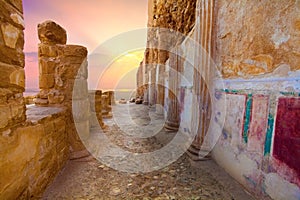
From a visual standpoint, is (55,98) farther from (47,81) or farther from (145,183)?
(145,183)

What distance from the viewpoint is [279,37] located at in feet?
5.06

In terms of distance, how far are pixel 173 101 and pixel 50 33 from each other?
3.38 meters

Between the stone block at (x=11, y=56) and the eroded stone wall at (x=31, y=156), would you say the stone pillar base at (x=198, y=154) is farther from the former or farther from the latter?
the stone block at (x=11, y=56)

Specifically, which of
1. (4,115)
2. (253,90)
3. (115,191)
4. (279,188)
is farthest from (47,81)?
(279,188)

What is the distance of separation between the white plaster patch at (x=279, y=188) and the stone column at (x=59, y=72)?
9.34 ft

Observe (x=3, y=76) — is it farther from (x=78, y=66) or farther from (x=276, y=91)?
(x=276, y=91)

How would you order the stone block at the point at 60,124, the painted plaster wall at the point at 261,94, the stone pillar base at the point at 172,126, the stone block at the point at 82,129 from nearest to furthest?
1. the painted plaster wall at the point at 261,94
2. the stone block at the point at 60,124
3. the stone block at the point at 82,129
4. the stone pillar base at the point at 172,126

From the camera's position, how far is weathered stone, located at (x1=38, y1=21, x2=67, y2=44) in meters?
2.58

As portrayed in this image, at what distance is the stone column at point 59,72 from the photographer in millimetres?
2662

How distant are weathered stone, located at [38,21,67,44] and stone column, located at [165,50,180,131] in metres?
2.91

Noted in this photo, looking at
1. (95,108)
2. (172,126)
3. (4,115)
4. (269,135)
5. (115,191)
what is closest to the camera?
(4,115)

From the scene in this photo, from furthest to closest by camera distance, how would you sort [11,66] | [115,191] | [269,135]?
[115,191] → [269,135] → [11,66]

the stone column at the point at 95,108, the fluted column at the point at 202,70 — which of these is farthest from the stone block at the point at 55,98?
the fluted column at the point at 202,70

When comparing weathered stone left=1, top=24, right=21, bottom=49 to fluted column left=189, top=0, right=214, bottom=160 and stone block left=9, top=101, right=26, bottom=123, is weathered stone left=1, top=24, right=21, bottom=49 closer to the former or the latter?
stone block left=9, top=101, right=26, bottom=123
